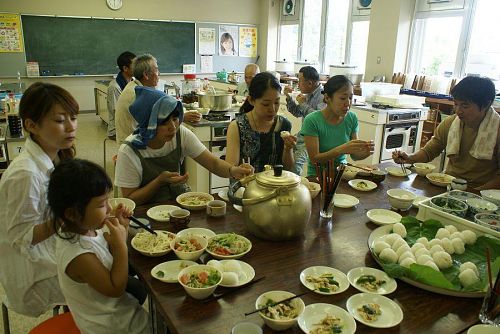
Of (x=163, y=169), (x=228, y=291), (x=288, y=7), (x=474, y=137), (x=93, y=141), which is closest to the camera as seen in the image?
(x=228, y=291)

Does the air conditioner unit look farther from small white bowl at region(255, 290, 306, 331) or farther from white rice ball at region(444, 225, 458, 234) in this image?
small white bowl at region(255, 290, 306, 331)

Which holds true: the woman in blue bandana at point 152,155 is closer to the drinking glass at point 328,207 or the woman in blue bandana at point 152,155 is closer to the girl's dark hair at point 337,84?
the drinking glass at point 328,207

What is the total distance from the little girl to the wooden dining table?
11 cm

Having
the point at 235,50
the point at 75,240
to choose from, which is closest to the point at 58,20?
the point at 235,50

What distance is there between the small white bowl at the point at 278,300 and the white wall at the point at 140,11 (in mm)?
7491

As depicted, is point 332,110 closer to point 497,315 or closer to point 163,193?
point 163,193

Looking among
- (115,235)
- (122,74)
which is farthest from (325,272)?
(122,74)

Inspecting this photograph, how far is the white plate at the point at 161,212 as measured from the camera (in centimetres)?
159

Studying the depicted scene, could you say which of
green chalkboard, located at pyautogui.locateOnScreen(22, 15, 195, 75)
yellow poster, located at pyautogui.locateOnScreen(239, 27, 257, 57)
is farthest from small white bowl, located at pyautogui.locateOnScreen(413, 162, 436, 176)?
yellow poster, located at pyautogui.locateOnScreen(239, 27, 257, 57)

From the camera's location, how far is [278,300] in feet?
3.50

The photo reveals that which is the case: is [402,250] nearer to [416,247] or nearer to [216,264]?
[416,247]

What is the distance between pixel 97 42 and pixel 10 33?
4.84ft

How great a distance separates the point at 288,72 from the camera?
25.8 ft

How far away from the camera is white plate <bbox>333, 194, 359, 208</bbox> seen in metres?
1.77
